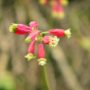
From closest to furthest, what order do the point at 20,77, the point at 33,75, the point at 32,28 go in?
the point at 32,28 < the point at 20,77 < the point at 33,75

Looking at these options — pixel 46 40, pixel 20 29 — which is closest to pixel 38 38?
pixel 46 40

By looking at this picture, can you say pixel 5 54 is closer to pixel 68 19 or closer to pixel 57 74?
pixel 57 74

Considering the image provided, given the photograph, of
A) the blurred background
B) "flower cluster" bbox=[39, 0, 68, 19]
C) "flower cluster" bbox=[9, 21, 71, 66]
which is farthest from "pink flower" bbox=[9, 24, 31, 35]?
"flower cluster" bbox=[39, 0, 68, 19]

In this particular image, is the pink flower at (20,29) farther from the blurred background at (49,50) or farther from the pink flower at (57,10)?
the pink flower at (57,10)

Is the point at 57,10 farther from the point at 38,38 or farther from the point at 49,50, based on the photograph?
the point at 38,38

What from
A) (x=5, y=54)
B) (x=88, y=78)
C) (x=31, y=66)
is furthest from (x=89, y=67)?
(x=5, y=54)

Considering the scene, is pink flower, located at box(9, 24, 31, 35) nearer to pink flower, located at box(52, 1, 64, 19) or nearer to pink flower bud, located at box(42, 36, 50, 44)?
pink flower bud, located at box(42, 36, 50, 44)

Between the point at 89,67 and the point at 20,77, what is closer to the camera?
the point at 20,77
